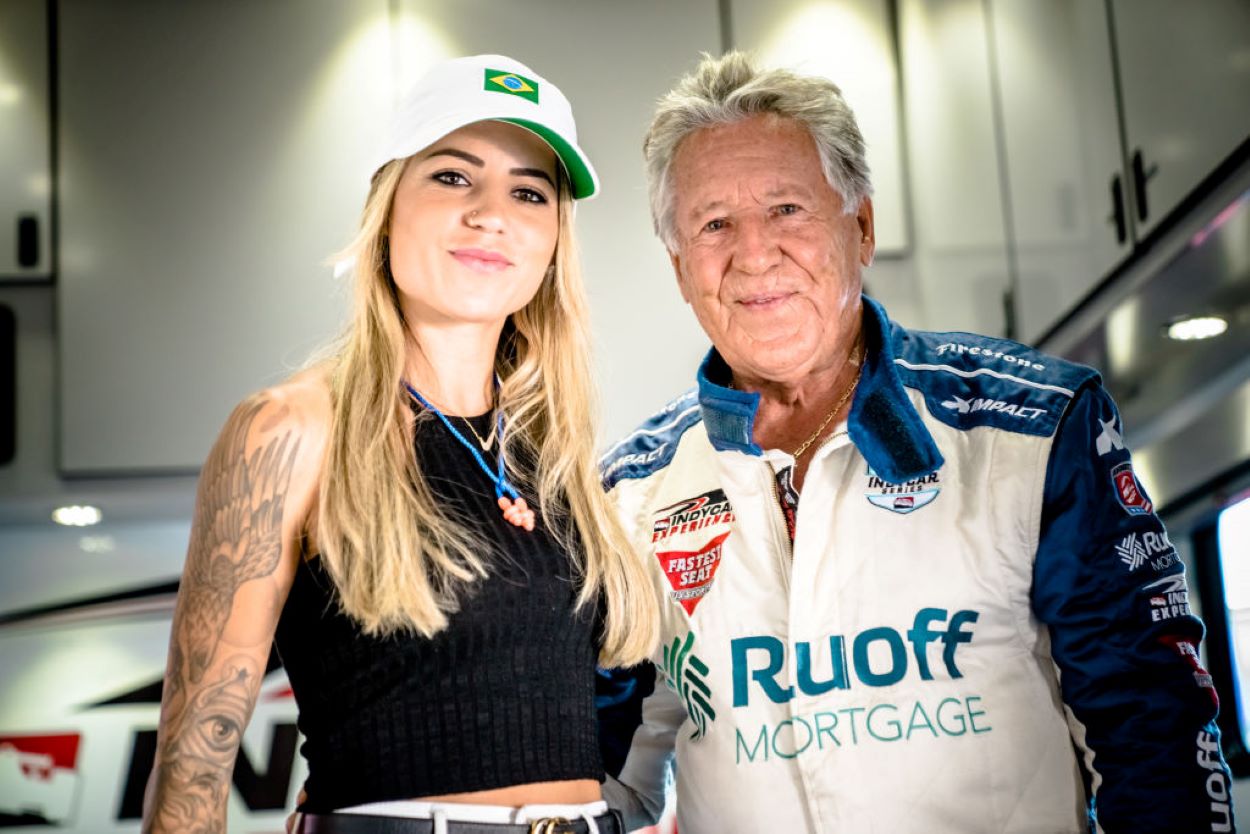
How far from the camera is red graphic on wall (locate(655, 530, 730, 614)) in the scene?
4.94 ft

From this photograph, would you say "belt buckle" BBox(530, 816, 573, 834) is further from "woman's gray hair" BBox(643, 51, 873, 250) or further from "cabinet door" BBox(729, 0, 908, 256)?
"cabinet door" BBox(729, 0, 908, 256)

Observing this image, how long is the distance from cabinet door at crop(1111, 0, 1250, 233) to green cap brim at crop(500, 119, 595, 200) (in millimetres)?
998

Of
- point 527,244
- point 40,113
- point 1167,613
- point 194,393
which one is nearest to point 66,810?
point 194,393

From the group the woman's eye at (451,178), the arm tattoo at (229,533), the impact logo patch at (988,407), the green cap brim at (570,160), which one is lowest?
the arm tattoo at (229,533)

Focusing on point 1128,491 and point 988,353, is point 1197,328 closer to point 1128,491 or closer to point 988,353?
point 988,353

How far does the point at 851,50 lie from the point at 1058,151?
111cm

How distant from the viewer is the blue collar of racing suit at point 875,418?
1.44 m

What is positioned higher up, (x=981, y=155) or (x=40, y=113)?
(x=40, y=113)

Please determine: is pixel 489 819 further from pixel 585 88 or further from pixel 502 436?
pixel 585 88

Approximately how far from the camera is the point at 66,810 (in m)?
3.59

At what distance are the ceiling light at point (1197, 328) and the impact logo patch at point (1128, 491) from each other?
1275 mm

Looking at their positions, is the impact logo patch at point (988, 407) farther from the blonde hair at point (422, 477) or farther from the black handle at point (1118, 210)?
the black handle at point (1118, 210)

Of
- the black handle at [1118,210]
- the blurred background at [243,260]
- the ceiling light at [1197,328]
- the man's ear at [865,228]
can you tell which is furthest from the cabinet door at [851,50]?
the man's ear at [865,228]

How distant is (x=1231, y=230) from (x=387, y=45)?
2262 mm
